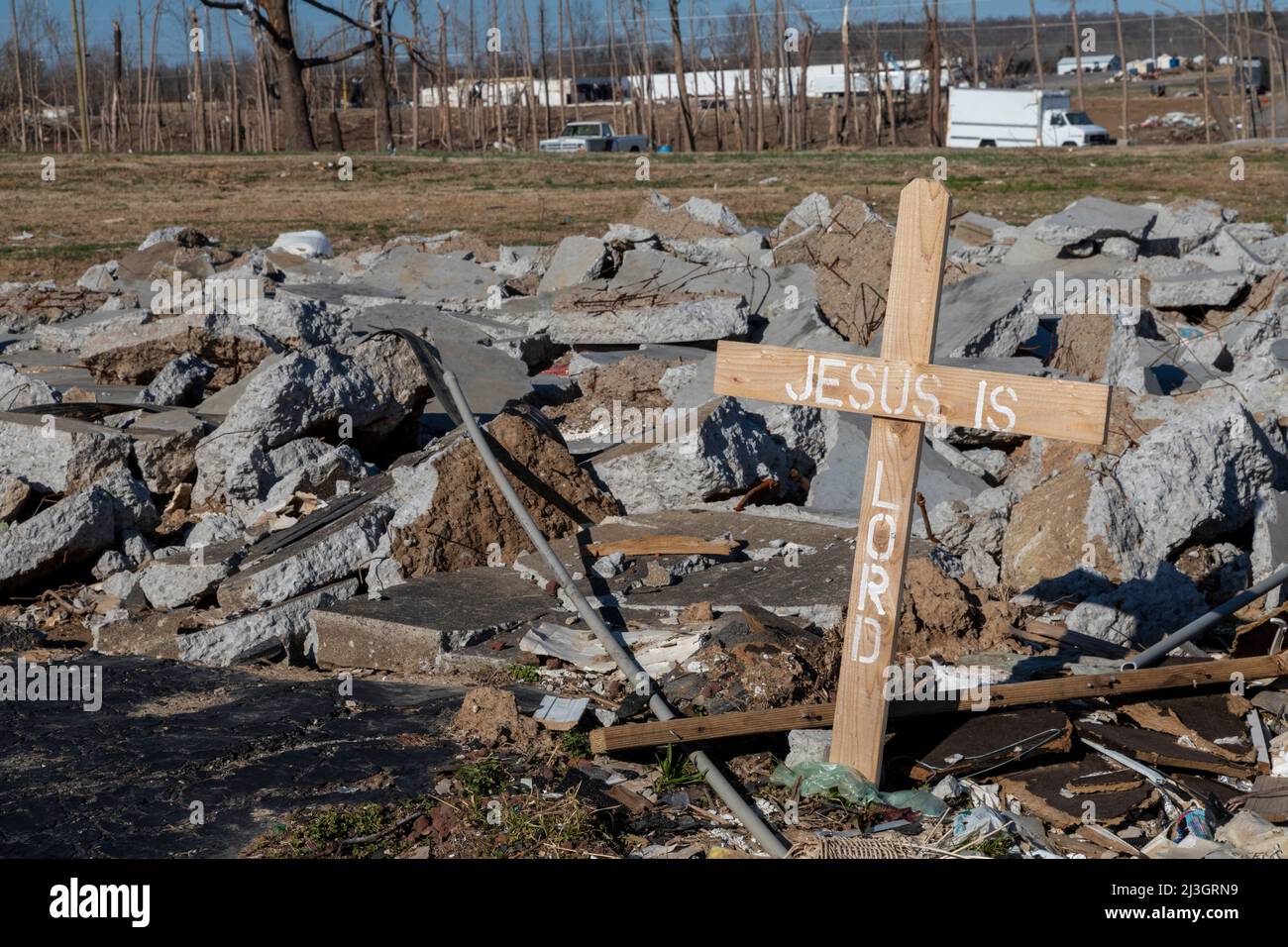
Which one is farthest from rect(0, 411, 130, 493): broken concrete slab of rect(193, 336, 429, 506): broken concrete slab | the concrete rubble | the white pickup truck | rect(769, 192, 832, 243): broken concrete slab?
the white pickup truck

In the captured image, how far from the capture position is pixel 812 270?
9.83m

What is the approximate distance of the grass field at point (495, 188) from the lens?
17688 mm

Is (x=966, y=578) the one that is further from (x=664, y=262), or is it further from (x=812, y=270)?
(x=664, y=262)

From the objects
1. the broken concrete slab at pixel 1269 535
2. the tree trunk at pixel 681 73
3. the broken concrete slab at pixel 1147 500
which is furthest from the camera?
the tree trunk at pixel 681 73

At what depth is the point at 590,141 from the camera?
31562 millimetres

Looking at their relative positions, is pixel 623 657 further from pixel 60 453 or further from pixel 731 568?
pixel 60 453

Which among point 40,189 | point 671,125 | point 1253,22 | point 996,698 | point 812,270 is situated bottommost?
point 996,698

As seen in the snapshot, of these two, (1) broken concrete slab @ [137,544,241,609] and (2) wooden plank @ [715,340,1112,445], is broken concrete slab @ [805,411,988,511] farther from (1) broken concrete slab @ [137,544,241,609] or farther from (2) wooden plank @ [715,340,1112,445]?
(1) broken concrete slab @ [137,544,241,609]

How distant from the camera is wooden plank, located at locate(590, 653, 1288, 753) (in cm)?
398

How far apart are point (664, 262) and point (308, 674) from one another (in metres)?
6.22

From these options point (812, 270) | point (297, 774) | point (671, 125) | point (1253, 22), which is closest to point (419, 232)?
point (812, 270)

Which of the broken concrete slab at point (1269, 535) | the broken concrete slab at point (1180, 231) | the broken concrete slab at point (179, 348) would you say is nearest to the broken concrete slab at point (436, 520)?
the broken concrete slab at point (179, 348)

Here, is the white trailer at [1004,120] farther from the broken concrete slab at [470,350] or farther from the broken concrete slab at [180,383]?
the broken concrete slab at [180,383]

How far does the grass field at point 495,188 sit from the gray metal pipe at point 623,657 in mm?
11169
